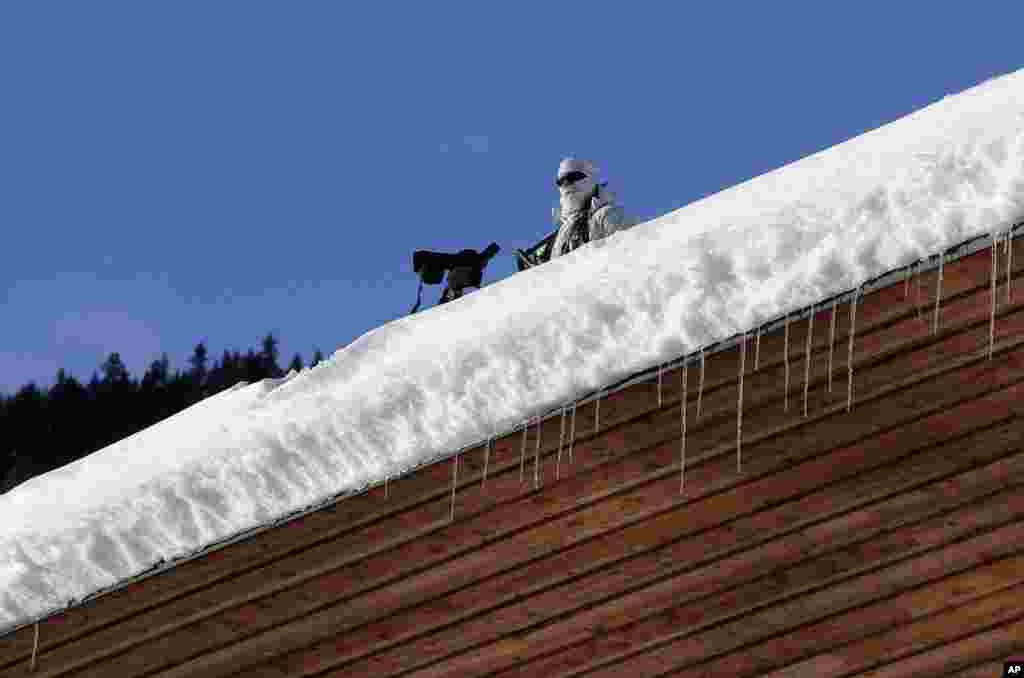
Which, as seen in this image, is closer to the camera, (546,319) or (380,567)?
(546,319)

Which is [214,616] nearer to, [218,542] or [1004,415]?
[218,542]

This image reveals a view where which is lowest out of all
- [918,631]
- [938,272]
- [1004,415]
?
[918,631]

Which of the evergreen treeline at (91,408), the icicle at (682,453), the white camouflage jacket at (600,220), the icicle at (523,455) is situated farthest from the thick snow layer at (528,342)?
the evergreen treeline at (91,408)

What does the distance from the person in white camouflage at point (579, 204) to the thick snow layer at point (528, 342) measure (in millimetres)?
2749

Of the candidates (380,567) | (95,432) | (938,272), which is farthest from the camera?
(95,432)

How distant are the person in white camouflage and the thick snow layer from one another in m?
2.75

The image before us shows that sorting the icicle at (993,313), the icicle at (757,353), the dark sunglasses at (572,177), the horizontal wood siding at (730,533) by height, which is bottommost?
the horizontal wood siding at (730,533)

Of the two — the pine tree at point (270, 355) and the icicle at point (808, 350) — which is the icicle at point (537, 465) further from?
the pine tree at point (270, 355)

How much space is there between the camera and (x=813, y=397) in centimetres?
455

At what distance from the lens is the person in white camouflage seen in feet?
24.7

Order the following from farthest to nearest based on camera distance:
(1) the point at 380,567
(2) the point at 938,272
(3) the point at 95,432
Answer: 1. (3) the point at 95,432
2. (1) the point at 380,567
3. (2) the point at 938,272

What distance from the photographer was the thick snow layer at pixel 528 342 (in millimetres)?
4414

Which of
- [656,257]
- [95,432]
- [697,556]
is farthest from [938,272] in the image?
[95,432]

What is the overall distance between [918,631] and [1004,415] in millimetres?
733
